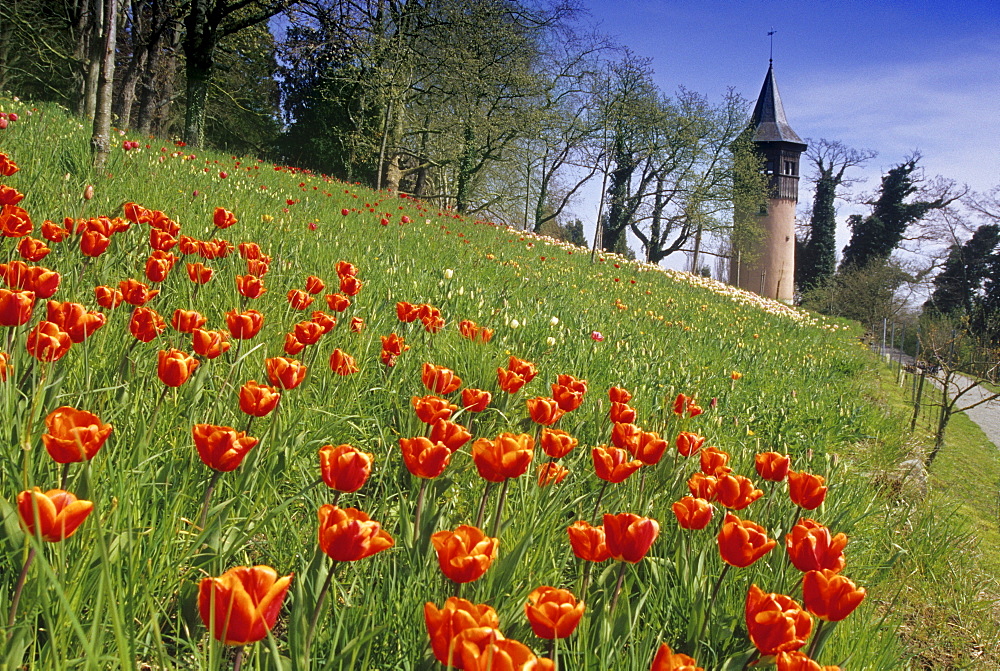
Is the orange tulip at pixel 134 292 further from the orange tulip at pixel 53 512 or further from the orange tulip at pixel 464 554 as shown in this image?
the orange tulip at pixel 464 554

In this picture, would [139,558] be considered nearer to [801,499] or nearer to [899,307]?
[801,499]

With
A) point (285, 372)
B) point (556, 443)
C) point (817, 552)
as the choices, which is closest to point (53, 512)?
point (285, 372)

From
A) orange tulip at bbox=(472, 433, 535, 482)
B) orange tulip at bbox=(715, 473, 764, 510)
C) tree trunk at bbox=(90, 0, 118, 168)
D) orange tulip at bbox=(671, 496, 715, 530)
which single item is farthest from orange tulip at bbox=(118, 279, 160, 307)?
tree trunk at bbox=(90, 0, 118, 168)

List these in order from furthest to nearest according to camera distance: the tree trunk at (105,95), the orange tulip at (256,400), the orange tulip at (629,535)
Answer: the tree trunk at (105,95), the orange tulip at (256,400), the orange tulip at (629,535)

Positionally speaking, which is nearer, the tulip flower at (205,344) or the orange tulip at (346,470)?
the orange tulip at (346,470)

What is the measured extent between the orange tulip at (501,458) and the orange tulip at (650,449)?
1.77ft

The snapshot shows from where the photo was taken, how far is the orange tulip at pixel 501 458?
1.28 meters

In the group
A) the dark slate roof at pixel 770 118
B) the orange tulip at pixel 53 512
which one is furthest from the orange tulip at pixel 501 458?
the dark slate roof at pixel 770 118

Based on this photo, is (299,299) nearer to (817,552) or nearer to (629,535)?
(629,535)

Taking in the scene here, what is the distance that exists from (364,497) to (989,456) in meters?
13.6

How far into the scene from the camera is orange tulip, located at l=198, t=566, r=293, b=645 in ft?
2.29

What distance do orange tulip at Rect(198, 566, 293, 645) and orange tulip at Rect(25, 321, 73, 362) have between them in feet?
3.05

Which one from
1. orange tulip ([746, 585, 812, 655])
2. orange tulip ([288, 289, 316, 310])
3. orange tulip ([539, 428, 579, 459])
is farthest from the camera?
orange tulip ([288, 289, 316, 310])

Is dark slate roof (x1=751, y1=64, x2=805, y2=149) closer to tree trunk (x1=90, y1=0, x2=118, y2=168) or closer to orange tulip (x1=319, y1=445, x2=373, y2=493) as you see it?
tree trunk (x1=90, y1=0, x2=118, y2=168)
